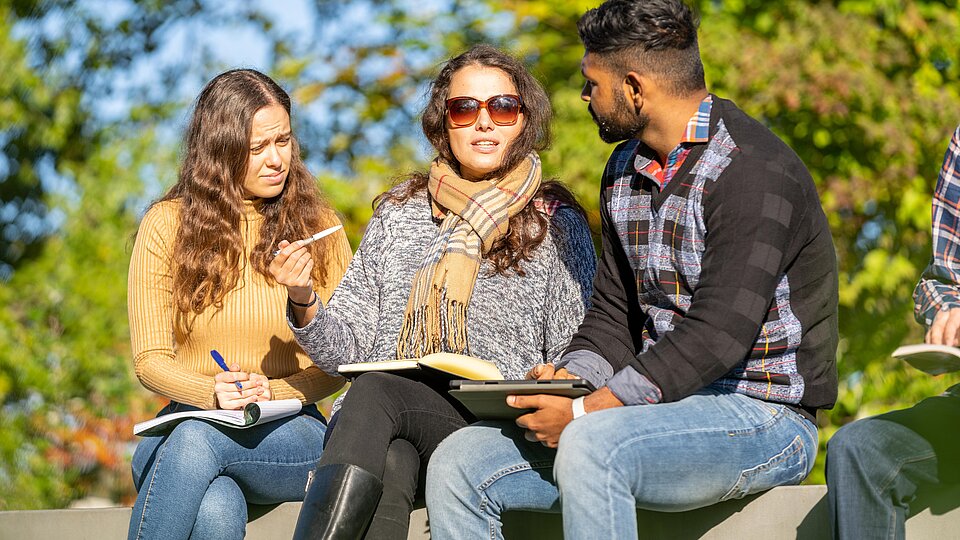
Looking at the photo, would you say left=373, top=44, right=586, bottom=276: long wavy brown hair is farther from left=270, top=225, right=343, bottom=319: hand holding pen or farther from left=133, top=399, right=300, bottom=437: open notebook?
A: left=133, top=399, right=300, bottom=437: open notebook

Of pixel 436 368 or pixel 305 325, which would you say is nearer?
pixel 436 368

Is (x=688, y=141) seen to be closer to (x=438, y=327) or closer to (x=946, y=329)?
(x=946, y=329)

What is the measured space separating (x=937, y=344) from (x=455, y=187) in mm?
1588

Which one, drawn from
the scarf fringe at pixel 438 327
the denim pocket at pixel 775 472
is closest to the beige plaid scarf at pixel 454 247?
the scarf fringe at pixel 438 327

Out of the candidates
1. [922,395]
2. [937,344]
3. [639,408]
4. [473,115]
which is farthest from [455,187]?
[922,395]

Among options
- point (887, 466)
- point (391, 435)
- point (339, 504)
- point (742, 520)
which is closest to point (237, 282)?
point (391, 435)

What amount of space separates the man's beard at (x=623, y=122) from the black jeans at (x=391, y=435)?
2.79ft

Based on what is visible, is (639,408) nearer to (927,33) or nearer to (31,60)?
(927,33)

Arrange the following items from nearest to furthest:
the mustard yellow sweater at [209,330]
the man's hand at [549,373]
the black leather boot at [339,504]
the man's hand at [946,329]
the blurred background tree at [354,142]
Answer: the man's hand at [946,329] < the black leather boot at [339,504] < the man's hand at [549,373] < the mustard yellow sweater at [209,330] < the blurred background tree at [354,142]

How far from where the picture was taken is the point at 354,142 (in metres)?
8.54

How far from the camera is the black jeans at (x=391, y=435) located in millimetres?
2807

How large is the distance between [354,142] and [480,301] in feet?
17.2

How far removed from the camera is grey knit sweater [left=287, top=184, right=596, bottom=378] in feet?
11.1

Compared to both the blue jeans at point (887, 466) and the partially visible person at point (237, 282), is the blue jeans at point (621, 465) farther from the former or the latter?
the partially visible person at point (237, 282)
